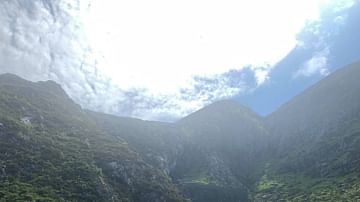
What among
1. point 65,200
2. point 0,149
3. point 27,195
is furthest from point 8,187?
point 0,149

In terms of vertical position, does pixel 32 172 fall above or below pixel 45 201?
above

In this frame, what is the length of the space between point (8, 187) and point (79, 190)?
31.7 metres

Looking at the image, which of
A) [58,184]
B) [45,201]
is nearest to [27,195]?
[45,201]

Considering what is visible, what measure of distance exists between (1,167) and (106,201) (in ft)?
155

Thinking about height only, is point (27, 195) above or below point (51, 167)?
below

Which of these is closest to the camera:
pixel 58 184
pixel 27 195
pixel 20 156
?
pixel 27 195

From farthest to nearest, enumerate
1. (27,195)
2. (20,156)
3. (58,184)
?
(20,156), (58,184), (27,195)

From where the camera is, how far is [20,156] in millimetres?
197875

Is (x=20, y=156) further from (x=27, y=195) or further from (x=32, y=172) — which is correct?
(x=27, y=195)

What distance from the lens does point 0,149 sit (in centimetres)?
19662

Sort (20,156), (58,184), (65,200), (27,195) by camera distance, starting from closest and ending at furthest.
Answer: (27,195)
(65,200)
(58,184)
(20,156)

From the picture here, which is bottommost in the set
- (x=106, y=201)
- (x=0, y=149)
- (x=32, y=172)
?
(x=106, y=201)

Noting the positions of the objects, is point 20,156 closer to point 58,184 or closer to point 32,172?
point 32,172

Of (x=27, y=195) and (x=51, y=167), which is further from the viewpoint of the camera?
(x=51, y=167)
